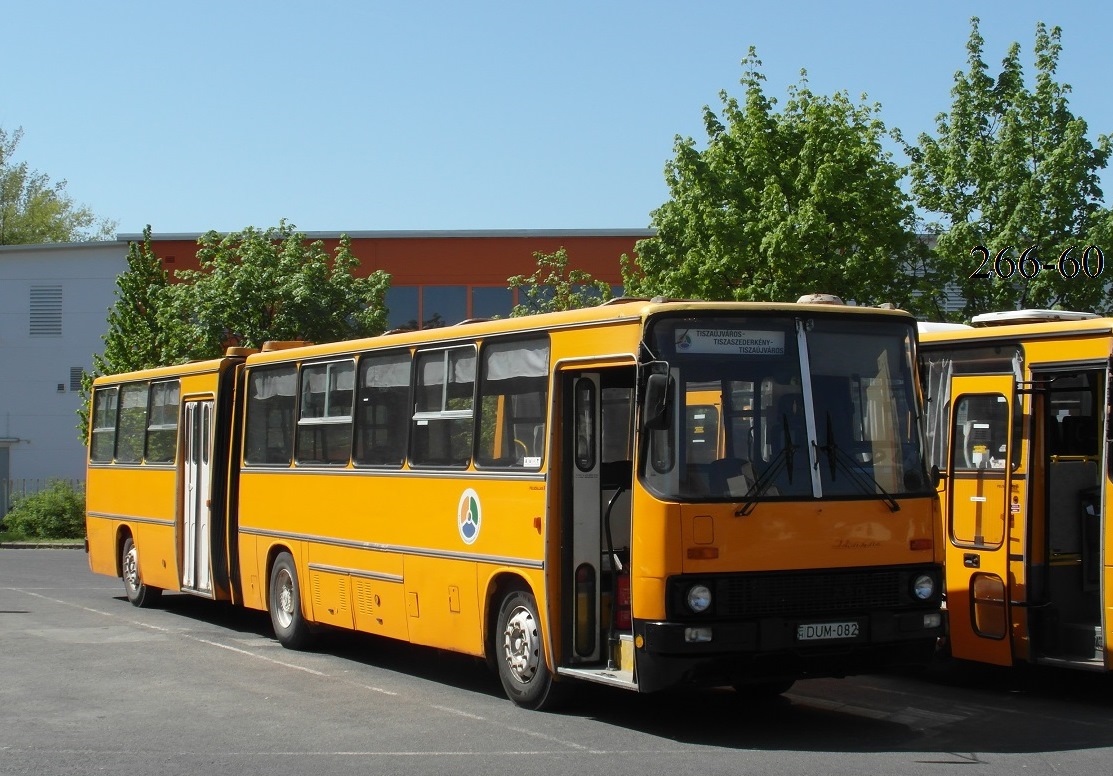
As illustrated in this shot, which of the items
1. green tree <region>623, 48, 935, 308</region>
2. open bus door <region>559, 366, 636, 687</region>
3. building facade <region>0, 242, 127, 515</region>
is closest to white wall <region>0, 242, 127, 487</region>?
building facade <region>0, 242, 127, 515</region>

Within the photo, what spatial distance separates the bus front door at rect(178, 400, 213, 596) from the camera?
17.7m

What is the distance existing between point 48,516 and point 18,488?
5951 millimetres

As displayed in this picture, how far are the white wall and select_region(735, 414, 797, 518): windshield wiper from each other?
139 ft

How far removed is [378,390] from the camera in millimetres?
13773

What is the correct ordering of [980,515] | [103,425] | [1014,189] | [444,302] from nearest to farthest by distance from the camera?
[980,515]
[103,425]
[1014,189]
[444,302]

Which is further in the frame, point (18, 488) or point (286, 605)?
point (18, 488)

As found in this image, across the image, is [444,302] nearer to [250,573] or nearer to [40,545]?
[40,545]

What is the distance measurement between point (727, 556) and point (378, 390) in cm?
514

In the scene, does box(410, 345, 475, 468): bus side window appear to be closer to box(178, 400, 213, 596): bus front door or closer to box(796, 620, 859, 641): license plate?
box(796, 620, 859, 641): license plate

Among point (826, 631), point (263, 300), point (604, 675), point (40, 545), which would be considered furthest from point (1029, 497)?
point (40, 545)

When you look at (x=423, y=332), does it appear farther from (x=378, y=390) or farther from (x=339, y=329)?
(x=339, y=329)

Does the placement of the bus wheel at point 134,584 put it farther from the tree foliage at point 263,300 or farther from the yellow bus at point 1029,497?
the tree foliage at point 263,300

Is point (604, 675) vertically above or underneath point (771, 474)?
underneath

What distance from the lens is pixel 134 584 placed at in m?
20.1
